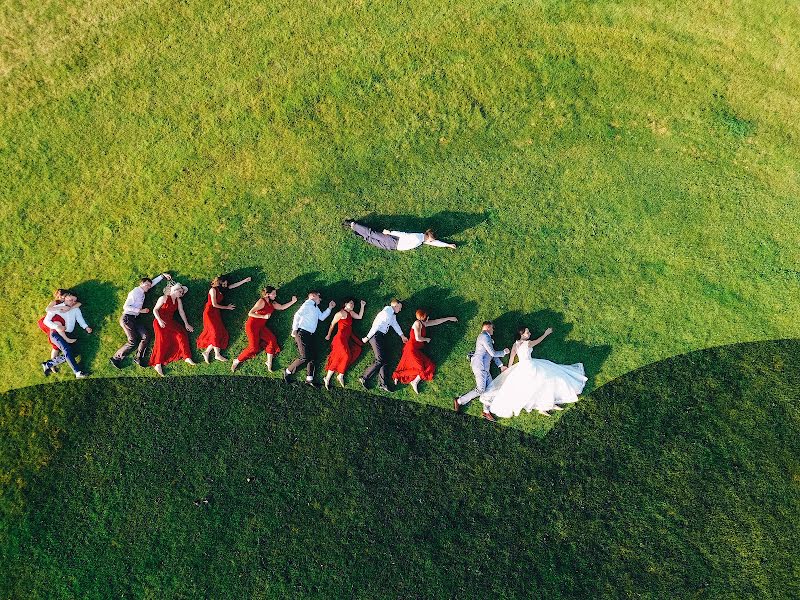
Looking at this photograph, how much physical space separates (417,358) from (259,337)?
3049 mm

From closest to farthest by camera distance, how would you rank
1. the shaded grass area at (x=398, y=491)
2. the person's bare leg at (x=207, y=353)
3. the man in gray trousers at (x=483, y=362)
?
the shaded grass area at (x=398, y=491) → the man in gray trousers at (x=483, y=362) → the person's bare leg at (x=207, y=353)

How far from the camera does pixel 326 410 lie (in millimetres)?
10188

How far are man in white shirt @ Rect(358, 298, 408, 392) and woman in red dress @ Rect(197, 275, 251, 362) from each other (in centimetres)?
267

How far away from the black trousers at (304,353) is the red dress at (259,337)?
472 millimetres

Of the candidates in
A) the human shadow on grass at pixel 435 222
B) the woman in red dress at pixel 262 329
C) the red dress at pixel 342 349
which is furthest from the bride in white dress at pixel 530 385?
the woman in red dress at pixel 262 329

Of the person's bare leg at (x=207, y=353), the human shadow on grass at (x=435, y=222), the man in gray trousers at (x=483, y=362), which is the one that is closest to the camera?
the man in gray trousers at (x=483, y=362)

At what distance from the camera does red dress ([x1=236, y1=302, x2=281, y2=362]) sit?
32.8ft

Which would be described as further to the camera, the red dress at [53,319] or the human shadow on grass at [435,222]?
the human shadow on grass at [435,222]

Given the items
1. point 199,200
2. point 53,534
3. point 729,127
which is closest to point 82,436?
point 53,534

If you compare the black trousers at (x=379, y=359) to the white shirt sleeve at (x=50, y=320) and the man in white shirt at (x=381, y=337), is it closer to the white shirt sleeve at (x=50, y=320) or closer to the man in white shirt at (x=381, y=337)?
the man in white shirt at (x=381, y=337)

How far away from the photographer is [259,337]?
1010 cm

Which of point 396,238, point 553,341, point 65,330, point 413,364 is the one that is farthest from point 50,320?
point 553,341

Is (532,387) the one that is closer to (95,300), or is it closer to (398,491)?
(398,491)

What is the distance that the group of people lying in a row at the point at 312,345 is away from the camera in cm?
988
